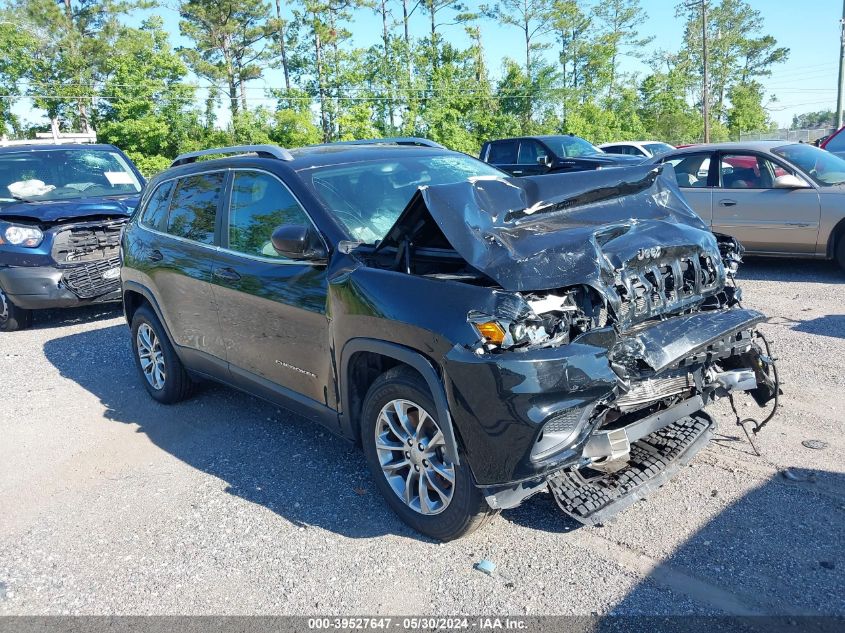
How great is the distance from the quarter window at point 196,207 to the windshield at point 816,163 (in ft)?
22.7

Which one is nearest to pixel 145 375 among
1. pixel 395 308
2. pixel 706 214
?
pixel 395 308

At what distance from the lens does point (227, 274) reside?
4.55 m

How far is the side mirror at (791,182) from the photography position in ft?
26.8

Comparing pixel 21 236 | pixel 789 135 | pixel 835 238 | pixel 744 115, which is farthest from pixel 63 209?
pixel 744 115

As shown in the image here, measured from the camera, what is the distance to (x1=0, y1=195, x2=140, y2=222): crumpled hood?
8.28 meters

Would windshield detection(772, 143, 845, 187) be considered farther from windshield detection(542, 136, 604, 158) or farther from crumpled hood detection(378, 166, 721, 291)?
windshield detection(542, 136, 604, 158)

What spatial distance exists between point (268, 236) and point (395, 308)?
135cm

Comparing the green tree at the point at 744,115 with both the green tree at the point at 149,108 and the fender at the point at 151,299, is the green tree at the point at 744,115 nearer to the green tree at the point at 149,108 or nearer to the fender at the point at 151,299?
the green tree at the point at 149,108

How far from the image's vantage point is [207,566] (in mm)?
3480

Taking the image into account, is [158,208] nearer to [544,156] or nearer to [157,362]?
[157,362]

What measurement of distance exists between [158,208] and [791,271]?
7410 mm

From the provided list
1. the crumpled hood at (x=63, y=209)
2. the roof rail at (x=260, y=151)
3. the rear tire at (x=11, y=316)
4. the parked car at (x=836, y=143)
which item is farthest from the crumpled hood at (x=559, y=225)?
the parked car at (x=836, y=143)

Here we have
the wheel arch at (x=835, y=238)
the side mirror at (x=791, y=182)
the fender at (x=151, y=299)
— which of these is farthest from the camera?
the side mirror at (x=791, y=182)

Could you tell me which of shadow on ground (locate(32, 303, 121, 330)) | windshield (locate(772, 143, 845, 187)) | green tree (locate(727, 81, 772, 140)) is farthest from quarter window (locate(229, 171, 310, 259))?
green tree (locate(727, 81, 772, 140))
